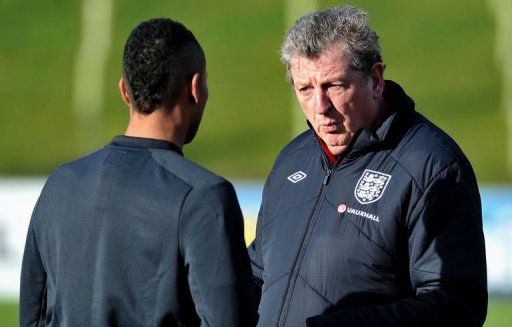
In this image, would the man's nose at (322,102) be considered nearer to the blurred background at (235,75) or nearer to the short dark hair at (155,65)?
the short dark hair at (155,65)

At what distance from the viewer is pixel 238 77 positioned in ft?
49.6

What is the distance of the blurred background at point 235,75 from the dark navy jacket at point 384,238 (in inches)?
370

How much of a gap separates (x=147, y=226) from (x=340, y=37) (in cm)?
103

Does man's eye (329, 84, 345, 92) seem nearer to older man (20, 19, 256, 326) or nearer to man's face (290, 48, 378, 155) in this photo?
man's face (290, 48, 378, 155)

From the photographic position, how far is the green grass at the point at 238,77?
1369 cm

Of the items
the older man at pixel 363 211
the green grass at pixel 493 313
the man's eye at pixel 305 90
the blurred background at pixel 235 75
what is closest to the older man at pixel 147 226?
the older man at pixel 363 211

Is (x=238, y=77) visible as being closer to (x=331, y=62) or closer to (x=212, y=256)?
(x=331, y=62)

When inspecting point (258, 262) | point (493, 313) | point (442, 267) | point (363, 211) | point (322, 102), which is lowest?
point (493, 313)

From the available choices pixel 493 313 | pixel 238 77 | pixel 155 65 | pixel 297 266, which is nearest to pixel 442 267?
pixel 297 266

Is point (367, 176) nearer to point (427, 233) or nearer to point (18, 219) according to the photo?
point (427, 233)

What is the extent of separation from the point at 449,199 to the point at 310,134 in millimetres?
775

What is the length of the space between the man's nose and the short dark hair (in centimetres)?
64

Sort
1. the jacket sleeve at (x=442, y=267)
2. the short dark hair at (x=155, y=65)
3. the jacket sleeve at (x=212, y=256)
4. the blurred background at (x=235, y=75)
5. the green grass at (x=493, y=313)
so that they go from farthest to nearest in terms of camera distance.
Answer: the blurred background at (x=235, y=75) → the green grass at (x=493, y=313) → the jacket sleeve at (x=442, y=267) → the short dark hair at (x=155, y=65) → the jacket sleeve at (x=212, y=256)

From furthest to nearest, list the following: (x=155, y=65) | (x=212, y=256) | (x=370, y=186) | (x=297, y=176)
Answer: (x=297, y=176) < (x=370, y=186) < (x=155, y=65) < (x=212, y=256)
